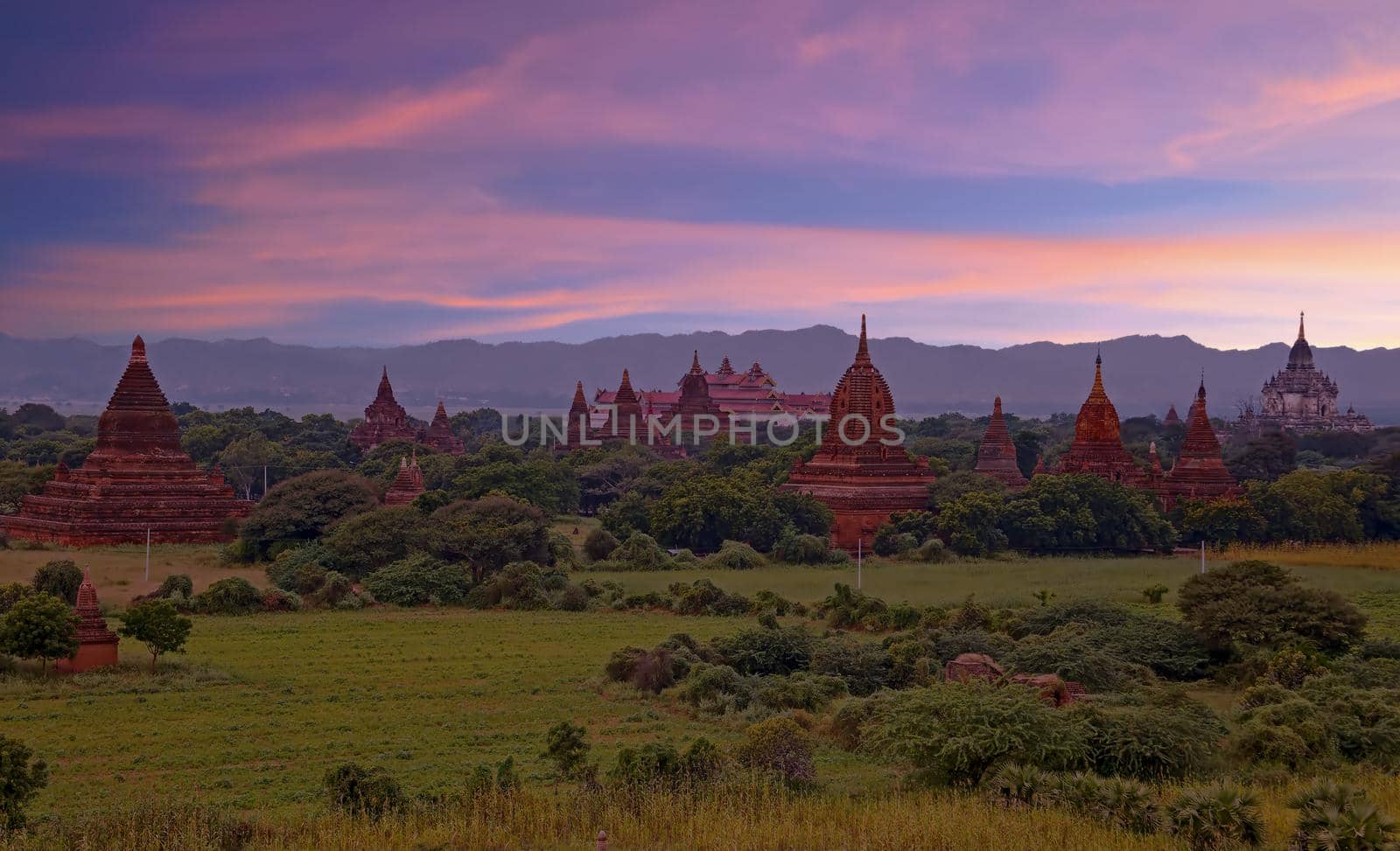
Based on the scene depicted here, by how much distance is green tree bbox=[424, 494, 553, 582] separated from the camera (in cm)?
4456

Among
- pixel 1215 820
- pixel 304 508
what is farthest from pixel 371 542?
pixel 1215 820

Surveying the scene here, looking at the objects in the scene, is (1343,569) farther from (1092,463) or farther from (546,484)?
(546,484)

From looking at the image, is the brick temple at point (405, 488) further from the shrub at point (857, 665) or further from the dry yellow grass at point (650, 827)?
the dry yellow grass at point (650, 827)

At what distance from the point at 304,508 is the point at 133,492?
7364 millimetres

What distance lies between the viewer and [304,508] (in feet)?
164

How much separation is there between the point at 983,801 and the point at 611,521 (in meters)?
38.4

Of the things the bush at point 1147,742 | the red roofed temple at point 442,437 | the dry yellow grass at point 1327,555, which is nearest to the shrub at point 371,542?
the dry yellow grass at point 1327,555

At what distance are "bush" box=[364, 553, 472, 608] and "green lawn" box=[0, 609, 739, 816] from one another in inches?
184

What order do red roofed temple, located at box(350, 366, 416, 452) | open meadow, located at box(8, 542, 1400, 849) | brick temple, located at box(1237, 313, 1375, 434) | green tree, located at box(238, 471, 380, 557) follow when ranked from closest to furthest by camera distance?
1. open meadow, located at box(8, 542, 1400, 849)
2. green tree, located at box(238, 471, 380, 557)
3. red roofed temple, located at box(350, 366, 416, 452)
4. brick temple, located at box(1237, 313, 1375, 434)

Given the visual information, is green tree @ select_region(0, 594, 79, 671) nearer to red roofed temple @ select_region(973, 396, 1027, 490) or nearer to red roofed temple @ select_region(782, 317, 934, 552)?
red roofed temple @ select_region(782, 317, 934, 552)

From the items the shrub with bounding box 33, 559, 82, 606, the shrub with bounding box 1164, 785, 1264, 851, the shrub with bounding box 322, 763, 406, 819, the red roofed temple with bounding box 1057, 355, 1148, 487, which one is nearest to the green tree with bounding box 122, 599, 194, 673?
the shrub with bounding box 33, 559, 82, 606

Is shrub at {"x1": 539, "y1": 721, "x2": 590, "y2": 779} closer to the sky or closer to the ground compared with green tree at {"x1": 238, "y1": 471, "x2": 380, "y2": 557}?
closer to the ground

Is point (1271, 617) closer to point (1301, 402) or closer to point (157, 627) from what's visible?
point (157, 627)

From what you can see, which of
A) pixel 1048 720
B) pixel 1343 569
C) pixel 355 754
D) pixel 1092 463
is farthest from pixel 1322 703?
pixel 1092 463
